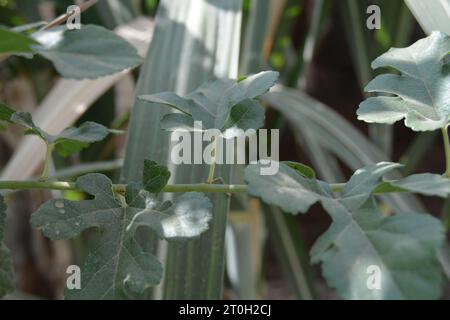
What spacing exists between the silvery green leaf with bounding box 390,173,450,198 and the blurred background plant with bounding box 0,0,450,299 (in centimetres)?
18

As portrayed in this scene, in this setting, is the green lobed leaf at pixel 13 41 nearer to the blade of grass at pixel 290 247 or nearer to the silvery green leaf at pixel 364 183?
the silvery green leaf at pixel 364 183

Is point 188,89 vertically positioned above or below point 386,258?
above

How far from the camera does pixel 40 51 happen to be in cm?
25

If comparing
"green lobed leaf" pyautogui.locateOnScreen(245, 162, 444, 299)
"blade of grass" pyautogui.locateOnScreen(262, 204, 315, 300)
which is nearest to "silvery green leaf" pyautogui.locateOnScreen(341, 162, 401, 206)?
"green lobed leaf" pyautogui.locateOnScreen(245, 162, 444, 299)

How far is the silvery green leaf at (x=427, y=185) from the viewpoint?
0.68ft

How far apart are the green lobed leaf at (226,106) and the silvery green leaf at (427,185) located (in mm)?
72

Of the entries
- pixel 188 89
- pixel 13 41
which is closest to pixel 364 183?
pixel 13 41

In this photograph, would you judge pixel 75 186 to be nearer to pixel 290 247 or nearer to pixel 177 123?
pixel 177 123

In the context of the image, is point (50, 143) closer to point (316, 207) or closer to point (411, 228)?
point (411, 228)

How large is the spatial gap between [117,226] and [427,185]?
0.39 feet

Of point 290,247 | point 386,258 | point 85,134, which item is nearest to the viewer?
point 386,258

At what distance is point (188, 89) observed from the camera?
0.49 m

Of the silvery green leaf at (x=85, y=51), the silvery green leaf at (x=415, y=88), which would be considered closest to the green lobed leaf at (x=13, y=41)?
the silvery green leaf at (x=85, y=51)
